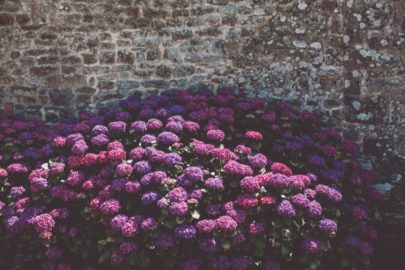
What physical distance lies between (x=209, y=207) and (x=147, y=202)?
21.5 inches

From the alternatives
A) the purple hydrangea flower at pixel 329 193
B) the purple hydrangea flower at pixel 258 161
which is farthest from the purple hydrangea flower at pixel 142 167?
the purple hydrangea flower at pixel 329 193

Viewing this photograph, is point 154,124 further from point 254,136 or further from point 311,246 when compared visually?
point 311,246

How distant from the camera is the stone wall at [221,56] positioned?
585 cm

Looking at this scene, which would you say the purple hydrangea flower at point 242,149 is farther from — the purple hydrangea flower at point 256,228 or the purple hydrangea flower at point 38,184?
the purple hydrangea flower at point 38,184

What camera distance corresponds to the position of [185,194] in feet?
14.6

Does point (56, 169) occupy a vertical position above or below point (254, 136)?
below

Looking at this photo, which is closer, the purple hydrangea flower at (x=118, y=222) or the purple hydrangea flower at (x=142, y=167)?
the purple hydrangea flower at (x=118, y=222)

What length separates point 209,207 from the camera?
4.47m

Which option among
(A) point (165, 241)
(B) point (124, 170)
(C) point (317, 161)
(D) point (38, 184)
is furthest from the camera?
(C) point (317, 161)

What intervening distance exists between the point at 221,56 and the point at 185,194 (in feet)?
7.35

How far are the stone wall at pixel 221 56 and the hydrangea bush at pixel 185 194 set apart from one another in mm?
606


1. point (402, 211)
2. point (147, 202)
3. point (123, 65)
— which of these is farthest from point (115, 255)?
point (402, 211)

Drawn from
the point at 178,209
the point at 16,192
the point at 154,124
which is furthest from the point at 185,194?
the point at 16,192

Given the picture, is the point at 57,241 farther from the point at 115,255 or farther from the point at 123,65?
the point at 123,65
